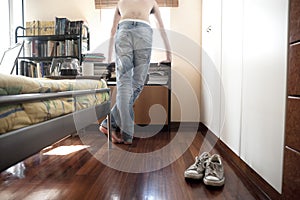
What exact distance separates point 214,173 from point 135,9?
1.28 m

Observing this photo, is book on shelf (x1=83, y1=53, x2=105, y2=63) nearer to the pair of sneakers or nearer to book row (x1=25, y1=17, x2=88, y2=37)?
book row (x1=25, y1=17, x2=88, y2=37)

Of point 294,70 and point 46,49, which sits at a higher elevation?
point 46,49

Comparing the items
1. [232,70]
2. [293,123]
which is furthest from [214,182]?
[232,70]

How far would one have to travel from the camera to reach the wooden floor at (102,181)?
3.31ft

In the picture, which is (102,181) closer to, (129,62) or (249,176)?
(249,176)

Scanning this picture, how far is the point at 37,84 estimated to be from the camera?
80 centimetres

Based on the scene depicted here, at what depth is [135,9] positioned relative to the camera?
1806 mm

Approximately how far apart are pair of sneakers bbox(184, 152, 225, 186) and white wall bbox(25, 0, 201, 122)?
1436 mm

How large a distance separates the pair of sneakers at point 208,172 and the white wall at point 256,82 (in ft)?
0.49

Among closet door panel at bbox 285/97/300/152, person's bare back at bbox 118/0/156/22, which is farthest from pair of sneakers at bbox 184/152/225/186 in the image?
person's bare back at bbox 118/0/156/22

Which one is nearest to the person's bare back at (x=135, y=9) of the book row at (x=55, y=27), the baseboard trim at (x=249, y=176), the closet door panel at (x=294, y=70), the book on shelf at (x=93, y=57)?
the book on shelf at (x=93, y=57)

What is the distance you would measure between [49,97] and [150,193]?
566 millimetres

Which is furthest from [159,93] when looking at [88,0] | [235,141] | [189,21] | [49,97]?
[49,97]

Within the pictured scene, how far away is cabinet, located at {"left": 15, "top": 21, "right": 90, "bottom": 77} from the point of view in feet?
8.44
